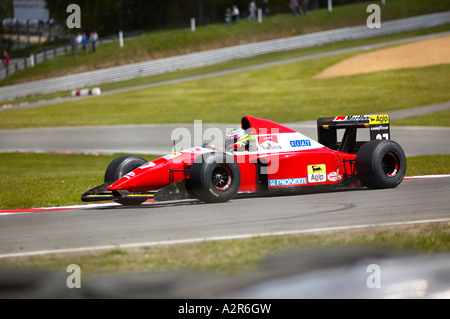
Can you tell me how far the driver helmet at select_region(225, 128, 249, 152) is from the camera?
32.8ft

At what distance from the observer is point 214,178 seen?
9328 millimetres

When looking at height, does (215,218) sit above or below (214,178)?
below

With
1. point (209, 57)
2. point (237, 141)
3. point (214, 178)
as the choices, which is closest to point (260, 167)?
point (237, 141)

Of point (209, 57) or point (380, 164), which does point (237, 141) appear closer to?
point (380, 164)

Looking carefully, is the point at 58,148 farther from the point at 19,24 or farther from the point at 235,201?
the point at 19,24

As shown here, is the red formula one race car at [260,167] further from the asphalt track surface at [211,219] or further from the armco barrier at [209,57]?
the armco barrier at [209,57]

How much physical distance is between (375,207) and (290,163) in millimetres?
1592

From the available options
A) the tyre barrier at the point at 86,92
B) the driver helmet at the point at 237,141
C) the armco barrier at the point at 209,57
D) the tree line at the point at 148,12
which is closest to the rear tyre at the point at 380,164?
the driver helmet at the point at 237,141

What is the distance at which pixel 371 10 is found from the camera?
51438mm

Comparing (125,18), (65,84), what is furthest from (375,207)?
(125,18)

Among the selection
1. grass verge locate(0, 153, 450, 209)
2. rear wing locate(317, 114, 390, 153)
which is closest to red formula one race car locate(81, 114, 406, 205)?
rear wing locate(317, 114, 390, 153)

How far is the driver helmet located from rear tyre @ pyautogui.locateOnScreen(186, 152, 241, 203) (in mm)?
668

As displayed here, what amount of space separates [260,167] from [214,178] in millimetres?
850

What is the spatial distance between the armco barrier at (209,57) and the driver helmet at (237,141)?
102 ft
